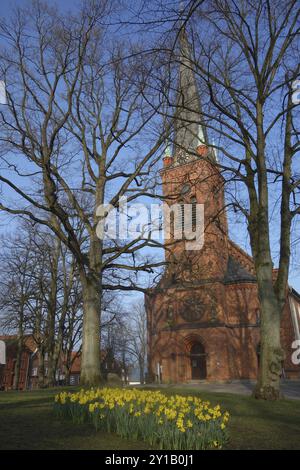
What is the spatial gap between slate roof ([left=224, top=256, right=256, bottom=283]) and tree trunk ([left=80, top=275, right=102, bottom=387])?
67.3ft

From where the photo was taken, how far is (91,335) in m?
13.5

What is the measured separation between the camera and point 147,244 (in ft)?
52.2

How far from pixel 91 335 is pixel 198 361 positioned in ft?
65.5

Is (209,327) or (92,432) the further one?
(209,327)

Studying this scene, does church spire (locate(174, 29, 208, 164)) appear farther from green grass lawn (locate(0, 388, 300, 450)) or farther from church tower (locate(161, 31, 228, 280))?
green grass lawn (locate(0, 388, 300, 450))

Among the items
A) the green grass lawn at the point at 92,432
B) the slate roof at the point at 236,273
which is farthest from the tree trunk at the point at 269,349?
the slate roof at the point at 236,273

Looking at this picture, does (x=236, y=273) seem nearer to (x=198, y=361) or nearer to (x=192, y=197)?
(x=192, y=197)

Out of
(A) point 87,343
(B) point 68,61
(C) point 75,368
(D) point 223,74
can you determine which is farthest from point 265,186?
(C) point 75,368

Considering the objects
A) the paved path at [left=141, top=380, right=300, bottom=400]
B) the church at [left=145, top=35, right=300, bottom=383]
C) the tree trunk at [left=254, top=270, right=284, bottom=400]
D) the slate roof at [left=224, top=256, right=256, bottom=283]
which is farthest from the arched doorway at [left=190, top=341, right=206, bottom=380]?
the tree trunk at [left=254, top=270, right=284, bottom=400]

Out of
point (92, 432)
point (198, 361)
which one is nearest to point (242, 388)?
point (198, 361)

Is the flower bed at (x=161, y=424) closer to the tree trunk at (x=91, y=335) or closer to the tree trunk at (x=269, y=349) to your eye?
the tree trunk at (x=269, y=349)

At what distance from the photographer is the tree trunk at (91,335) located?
1289 cm

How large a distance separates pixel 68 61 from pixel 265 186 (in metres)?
8.91
